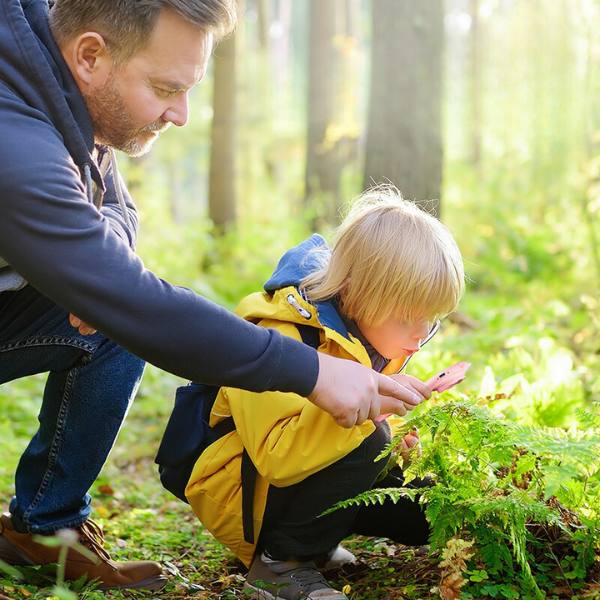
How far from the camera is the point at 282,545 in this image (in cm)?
232

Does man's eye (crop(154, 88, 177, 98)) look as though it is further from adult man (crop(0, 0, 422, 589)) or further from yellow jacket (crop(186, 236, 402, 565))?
yellow jacket (crop(186, 236, 402, 565))

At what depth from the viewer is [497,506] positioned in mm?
1863

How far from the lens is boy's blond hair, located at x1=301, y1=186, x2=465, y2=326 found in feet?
7.73

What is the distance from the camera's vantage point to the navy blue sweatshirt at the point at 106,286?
1696mm

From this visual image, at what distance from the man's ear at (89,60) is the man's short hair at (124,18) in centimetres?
2

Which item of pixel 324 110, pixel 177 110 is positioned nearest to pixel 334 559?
pixel 177 110

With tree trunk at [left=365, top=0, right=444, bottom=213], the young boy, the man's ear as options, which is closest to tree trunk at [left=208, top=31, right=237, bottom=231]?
tree trunk at [left=365, top=0, right=444, bottom=213]

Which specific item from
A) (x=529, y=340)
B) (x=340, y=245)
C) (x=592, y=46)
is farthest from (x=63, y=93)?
(x=592, y=46)

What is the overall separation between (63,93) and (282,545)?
4.95 ft

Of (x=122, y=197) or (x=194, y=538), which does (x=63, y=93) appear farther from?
(x=194, y=538)

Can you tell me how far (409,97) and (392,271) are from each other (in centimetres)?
397

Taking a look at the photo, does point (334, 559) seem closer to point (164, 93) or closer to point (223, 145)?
point (164, 93)

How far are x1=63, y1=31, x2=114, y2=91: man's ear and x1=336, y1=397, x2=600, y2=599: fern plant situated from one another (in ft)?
Answer: 4.39

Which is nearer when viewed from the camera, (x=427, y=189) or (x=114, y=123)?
(x=114, y=123)
